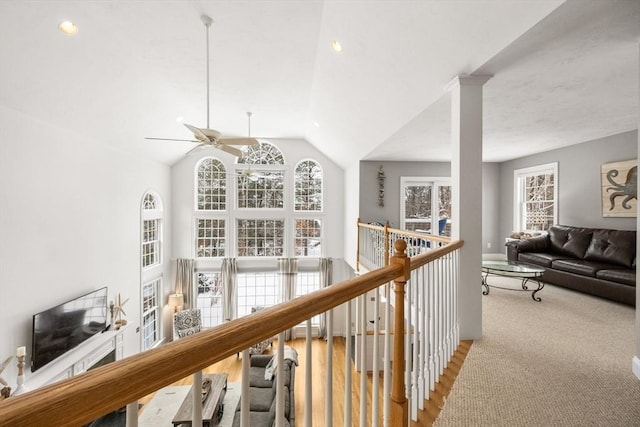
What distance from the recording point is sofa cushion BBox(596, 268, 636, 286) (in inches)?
134

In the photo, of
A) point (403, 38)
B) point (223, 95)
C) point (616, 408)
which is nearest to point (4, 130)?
point (223, 95)

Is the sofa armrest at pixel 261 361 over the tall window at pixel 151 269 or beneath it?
beneath

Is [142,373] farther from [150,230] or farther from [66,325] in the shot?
[150,230]

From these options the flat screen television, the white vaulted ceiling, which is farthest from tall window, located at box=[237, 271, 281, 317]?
the white vaulted ceiling

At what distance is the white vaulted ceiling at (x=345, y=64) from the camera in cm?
203

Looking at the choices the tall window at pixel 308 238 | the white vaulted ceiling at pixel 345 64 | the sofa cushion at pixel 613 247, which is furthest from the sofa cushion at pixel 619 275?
the tall window at pixel 308 238

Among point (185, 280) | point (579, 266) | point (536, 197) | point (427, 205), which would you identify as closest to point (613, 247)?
point (579, 266)

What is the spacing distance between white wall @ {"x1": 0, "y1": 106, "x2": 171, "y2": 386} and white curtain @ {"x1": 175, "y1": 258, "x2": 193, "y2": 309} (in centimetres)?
144

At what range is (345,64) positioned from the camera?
11.1 ft

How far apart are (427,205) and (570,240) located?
A: 2.72 meters

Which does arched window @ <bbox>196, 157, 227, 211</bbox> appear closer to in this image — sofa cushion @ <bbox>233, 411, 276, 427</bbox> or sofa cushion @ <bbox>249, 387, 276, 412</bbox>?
sofa cushion @ <bbox>249, 387, 276, 412</bbox>

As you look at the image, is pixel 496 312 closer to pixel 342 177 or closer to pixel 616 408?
pixel 616 408

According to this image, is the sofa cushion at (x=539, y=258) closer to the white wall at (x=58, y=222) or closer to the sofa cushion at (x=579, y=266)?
the sofa cushion at (x=579, y=266)

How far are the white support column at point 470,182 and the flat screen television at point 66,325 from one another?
5286mm
